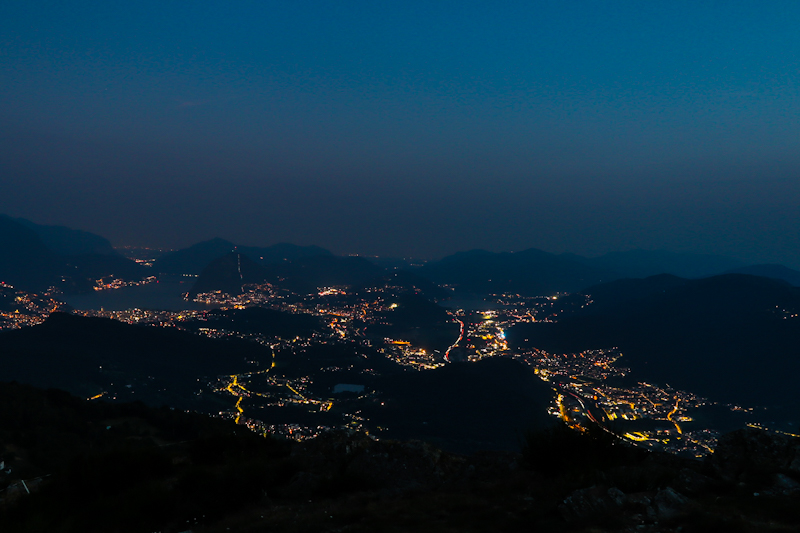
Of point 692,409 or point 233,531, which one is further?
point 692,409

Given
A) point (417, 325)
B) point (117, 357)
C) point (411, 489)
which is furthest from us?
point (417, 325)

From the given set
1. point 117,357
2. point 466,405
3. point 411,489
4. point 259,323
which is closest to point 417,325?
point 259,323

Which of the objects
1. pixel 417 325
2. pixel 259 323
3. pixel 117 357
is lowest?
pixel 417 325

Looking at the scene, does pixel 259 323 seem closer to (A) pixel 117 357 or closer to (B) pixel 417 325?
(A) pixel 117 357

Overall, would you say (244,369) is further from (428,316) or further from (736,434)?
(428,316)

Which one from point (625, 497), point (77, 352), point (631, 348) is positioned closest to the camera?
point (625, 497)

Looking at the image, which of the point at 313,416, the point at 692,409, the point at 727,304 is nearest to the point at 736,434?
the point at 313,416
